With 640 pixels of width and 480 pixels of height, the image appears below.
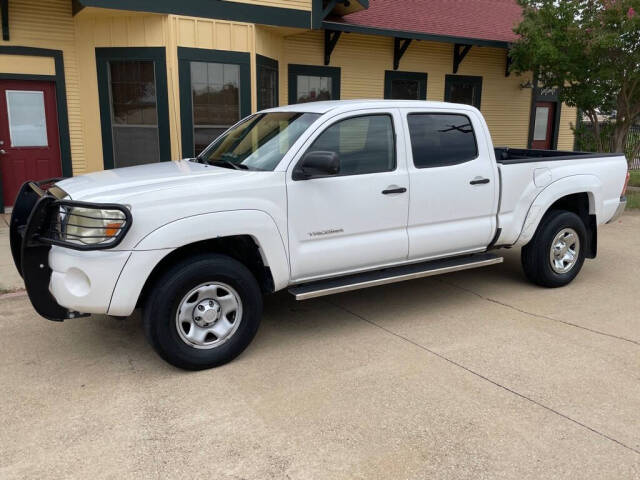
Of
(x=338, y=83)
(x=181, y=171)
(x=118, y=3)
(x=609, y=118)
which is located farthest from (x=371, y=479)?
(x=609, y=118)

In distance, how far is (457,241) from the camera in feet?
17.3

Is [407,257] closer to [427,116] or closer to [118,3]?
[427,116]

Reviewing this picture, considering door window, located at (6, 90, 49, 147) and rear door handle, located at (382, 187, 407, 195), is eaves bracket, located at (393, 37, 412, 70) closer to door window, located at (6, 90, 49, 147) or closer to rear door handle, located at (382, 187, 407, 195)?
door window, located at (6, 90, 49, 147)

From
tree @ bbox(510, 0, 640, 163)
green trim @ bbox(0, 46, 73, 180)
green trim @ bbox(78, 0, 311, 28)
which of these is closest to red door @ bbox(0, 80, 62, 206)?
green trim @ bbox(0, 46, 73, 180)

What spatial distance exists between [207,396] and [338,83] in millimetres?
10321

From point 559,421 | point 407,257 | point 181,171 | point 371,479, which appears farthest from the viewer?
point 407,257

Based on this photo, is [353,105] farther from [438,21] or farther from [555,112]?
[555,112]

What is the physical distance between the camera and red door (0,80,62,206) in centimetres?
948

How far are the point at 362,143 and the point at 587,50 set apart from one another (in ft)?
30.8

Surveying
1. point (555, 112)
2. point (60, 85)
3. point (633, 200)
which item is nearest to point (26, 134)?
point (60, 85)

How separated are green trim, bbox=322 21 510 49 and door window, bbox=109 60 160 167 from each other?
148 inches

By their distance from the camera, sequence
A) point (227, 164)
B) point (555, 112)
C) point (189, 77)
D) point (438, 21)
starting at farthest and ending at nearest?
point (555, 112), point (438, 21), point (189, 77), point (227, 164)

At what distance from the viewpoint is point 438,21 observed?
14250mm

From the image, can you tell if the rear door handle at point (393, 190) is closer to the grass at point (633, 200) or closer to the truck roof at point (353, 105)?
the truck roof at point (353, 105)
